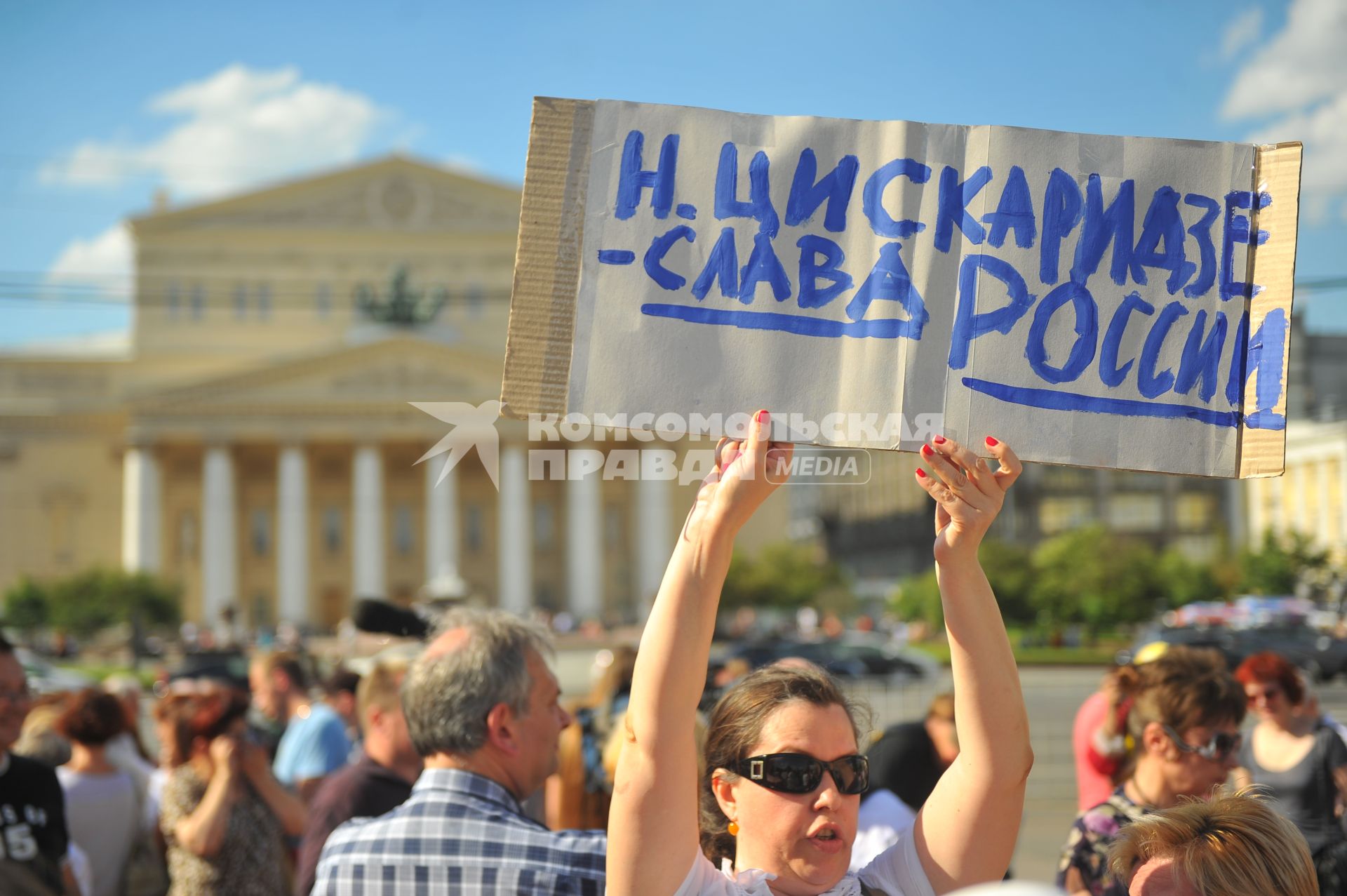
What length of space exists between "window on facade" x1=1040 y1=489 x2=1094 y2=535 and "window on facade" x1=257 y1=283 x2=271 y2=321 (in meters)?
40.1

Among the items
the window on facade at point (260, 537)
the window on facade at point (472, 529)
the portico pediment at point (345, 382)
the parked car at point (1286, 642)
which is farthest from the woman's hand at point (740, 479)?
the window on facade at point (260, 537)

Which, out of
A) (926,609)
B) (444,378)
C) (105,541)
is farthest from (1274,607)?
(105,541)

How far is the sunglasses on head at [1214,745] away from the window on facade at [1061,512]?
69.3 m

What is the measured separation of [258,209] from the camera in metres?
70.7

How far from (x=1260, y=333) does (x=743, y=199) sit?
3.26ft

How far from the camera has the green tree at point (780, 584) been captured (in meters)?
56.8

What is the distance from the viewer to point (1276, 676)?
5.31 m

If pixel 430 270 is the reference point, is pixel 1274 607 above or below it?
below

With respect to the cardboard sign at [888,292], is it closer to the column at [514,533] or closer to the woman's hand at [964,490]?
the woman's hand at [964,490]

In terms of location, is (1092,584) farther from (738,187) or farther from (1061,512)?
(738,187)

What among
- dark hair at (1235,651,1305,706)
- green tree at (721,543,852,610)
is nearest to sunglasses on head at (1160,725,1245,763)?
dark hair at (1235,651,1305,706)

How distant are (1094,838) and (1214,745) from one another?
49cm

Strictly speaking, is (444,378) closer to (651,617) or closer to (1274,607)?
(1274,607)

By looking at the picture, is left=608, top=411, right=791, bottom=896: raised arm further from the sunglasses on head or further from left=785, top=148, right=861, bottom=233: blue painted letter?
the sunglasses on head
